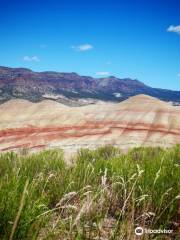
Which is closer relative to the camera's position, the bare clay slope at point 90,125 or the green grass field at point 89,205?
the green grass field at point 89,205

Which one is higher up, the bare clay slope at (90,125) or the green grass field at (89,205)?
the green grass field at (89,205)

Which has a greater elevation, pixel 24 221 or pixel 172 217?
pixel 24 221

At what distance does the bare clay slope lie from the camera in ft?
129

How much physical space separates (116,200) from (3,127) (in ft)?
131

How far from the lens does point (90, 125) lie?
45.1 m

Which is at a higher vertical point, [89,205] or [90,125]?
[89,205]

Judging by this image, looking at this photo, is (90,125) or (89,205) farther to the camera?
(90,125)

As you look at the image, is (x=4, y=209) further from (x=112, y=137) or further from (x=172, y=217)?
(x=112, y=137)

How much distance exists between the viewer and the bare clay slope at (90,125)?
39.3 meters

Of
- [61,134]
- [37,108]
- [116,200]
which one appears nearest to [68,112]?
[37,108]

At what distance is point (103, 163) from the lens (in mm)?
9477

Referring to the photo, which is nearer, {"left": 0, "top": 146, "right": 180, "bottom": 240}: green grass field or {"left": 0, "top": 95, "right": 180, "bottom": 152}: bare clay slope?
{"left": 0, "top": 146, "right": 180, "bottom": 240}: green grass field

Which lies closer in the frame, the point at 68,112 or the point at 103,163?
the point at 103,163

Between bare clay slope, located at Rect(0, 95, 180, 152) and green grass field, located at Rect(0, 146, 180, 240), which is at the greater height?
green grass field, located at Rect(0, 146, 180, 240)
